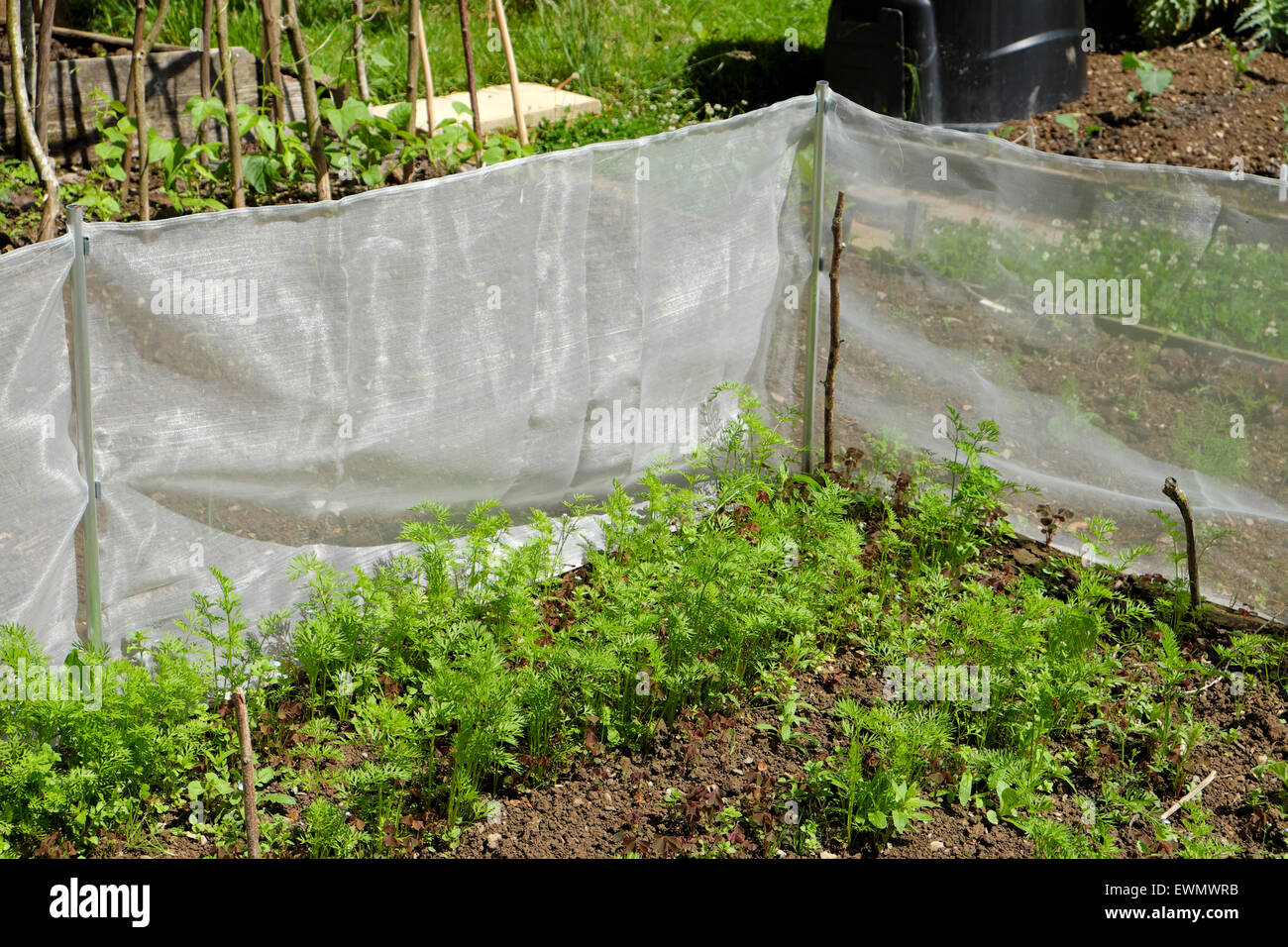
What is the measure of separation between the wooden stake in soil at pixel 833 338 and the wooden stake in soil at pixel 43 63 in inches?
115

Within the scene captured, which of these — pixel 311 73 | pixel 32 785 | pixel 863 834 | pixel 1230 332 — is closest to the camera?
pixel 32 785

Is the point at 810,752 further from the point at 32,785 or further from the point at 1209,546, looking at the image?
the point at 32,785

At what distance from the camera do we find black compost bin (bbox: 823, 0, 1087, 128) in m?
6.91

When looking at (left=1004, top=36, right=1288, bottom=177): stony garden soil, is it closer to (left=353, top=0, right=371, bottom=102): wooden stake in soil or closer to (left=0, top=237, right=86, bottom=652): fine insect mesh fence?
(left=353, top=0, right=371, bottom=102): wooden stake in soil

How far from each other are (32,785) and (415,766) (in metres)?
0.89

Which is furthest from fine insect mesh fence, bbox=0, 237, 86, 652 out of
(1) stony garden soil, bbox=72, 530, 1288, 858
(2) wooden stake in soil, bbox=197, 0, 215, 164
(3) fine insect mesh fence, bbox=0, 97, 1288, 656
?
(2) wooden stake in soil, bbox=197, 0, 215, 164

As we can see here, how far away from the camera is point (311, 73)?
17.2 feet

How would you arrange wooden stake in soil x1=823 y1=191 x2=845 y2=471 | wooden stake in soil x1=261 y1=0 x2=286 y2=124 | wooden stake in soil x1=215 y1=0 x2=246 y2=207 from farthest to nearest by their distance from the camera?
wooden stake in soil x1=215 y1=0 x2=246 y2=207, wooden stake in soil x1=261 y1=0 x2=286 y2=124, wooden stake in soil x1=823 y1=191 x2=845 y2=471

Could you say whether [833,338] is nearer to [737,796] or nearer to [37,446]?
[737,796]

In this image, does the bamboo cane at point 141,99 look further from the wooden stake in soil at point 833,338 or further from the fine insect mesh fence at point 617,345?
the wooden stake in soil at point 833,338

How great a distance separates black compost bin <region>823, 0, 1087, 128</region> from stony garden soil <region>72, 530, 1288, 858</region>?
4338 mm

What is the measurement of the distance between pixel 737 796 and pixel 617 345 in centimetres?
169

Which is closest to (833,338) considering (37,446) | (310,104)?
(310,104)
